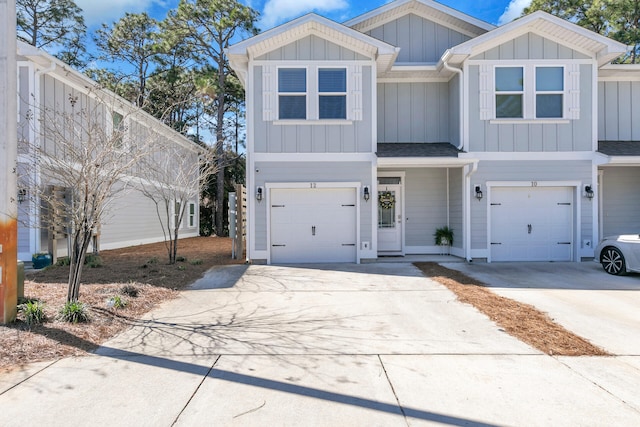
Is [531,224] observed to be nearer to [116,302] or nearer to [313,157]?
[313,157]

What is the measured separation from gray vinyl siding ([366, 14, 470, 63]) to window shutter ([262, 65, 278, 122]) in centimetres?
385

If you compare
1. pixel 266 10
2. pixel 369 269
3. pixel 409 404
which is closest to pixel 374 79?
pixel 369 269

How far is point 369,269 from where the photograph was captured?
941 cm

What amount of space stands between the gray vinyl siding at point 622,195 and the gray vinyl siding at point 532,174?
5.92ft

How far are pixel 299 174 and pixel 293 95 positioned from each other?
6.62 ft

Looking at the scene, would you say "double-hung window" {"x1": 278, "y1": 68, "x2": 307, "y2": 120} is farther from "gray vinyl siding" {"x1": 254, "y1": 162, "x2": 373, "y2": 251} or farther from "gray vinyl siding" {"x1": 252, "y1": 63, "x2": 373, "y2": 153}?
"gray vinyl siding" {"x1": 254, "y1": 162, "x2": 373, "y2": 251}

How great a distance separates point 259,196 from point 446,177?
5.52m

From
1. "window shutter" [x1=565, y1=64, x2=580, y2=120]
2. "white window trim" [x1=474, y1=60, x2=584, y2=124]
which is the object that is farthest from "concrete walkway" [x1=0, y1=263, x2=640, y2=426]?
"window shutter" [x1=565, y1=64, x2=580, y2=120]

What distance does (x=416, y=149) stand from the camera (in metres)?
10.7

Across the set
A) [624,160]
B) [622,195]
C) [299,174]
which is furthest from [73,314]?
[622,195]

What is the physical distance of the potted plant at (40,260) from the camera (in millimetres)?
9352

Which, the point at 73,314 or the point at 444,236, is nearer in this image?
the point at 73,314

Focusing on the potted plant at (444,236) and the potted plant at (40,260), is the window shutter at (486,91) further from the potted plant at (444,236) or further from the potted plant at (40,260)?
the potted plant at (40,260)

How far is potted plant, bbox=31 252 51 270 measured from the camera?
935 centimetres
